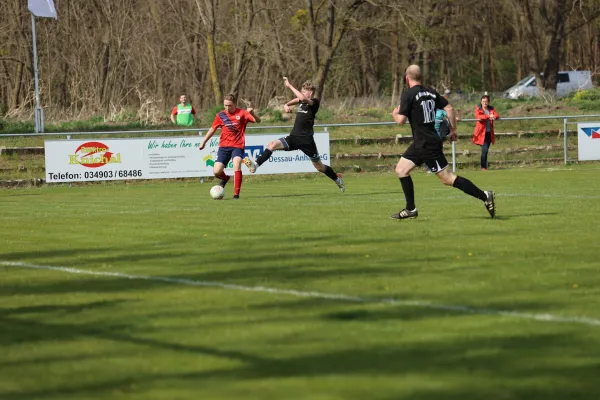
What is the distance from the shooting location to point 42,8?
39.2 meters

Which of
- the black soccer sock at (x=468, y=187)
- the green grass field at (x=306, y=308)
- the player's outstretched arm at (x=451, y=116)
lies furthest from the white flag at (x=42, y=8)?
the black soccer sock at (x=468, y=187)

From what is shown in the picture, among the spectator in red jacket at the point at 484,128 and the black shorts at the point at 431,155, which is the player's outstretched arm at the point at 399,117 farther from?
the spectator in red jacket at the point at 484,128

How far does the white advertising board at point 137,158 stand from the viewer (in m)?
28.9

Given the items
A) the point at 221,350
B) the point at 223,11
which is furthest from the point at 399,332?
the point at 223,11

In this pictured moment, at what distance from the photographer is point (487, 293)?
27.3ft

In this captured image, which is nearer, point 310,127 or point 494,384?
point 494,384

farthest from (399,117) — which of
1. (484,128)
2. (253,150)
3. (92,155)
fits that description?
(484,128)

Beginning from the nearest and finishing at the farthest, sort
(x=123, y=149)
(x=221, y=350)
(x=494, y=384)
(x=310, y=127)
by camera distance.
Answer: (x=494, y=384), (x=221, y=350), (x=310, y=127), (x=123, y=149)

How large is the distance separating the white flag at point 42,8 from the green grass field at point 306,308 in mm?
24268

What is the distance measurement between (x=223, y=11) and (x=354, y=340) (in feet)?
160

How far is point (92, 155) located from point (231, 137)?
817cm

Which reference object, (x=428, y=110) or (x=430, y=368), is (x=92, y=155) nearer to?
(x=428, y=110)

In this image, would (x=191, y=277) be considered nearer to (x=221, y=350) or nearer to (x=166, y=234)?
(x=221, y=350)

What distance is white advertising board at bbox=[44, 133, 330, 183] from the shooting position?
28906 mm
